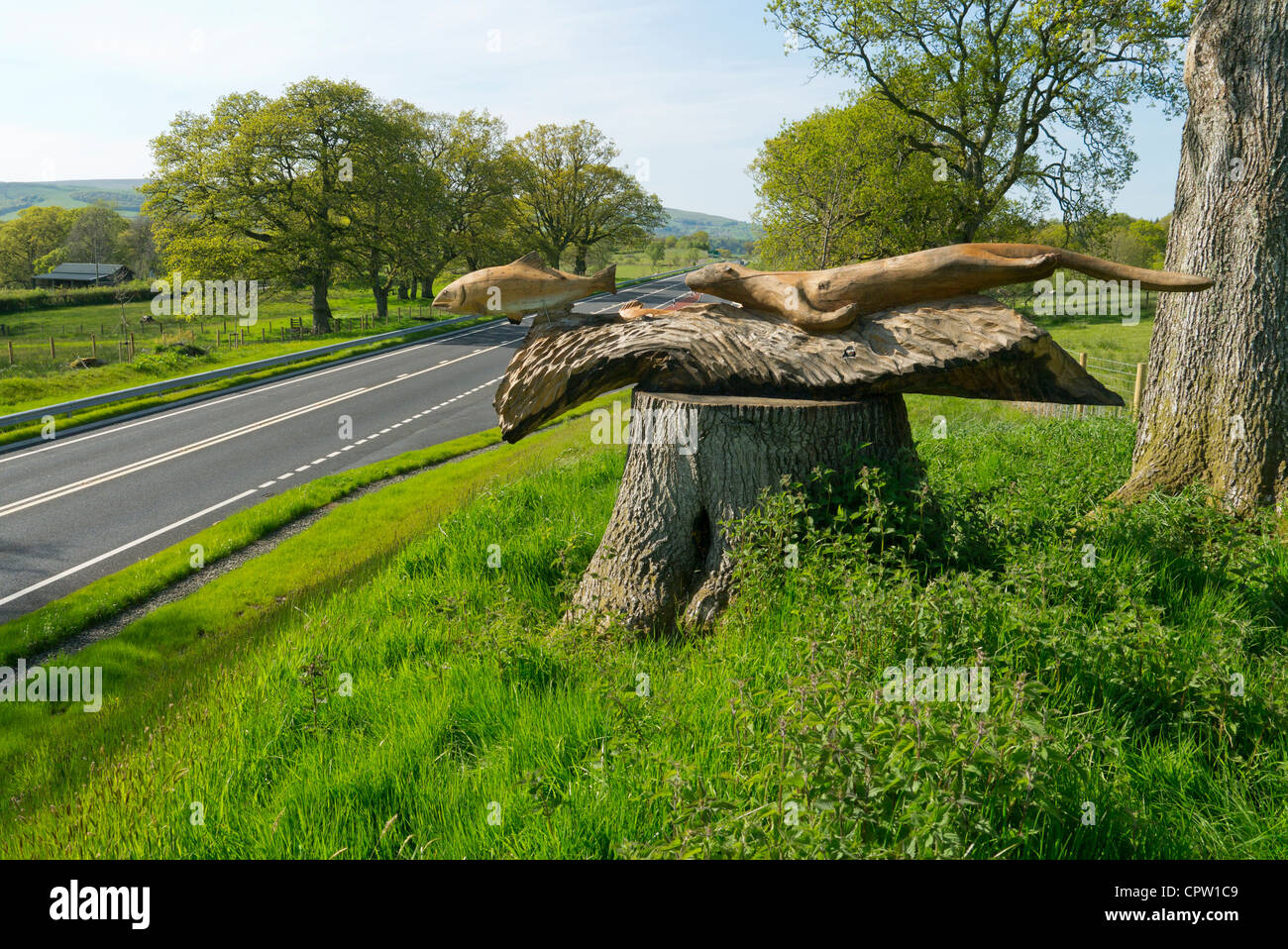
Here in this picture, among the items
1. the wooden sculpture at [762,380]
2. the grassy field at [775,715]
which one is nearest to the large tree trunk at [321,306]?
the grassy field at [775,715]

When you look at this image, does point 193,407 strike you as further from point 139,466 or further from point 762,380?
point 762,380

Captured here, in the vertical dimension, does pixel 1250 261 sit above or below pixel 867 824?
above


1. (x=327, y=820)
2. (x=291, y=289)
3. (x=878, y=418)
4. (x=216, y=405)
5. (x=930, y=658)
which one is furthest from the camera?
(x=291, y=289)

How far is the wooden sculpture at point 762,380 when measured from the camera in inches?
195

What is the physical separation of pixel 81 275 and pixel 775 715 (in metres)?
105

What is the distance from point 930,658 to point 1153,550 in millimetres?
2524

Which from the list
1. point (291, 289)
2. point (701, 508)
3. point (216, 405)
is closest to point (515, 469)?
point (701, 508)

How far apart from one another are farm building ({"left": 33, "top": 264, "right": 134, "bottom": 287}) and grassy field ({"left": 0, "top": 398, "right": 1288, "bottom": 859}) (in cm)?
9643

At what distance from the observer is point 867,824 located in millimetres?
2586

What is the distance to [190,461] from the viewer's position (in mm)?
16578

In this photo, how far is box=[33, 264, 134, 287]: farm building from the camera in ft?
269

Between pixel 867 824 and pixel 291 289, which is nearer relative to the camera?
pixel 867 824

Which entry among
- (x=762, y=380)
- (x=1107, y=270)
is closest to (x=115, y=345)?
(x=762, y=380)
